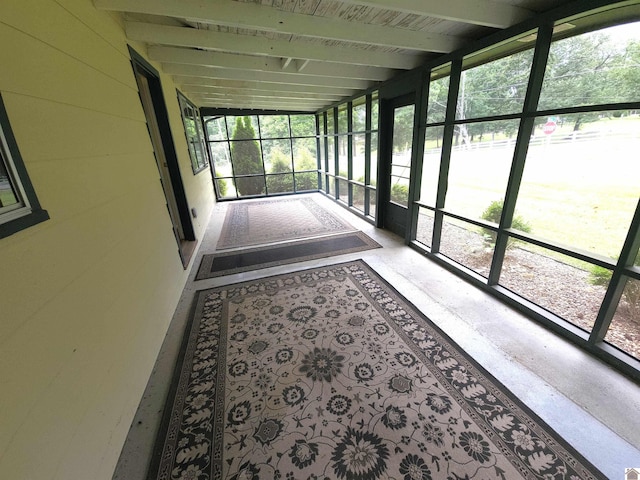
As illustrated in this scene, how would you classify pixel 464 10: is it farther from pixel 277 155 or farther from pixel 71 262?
pixel 277 155

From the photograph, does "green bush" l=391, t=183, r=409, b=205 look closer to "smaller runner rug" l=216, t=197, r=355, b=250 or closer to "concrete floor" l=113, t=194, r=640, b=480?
"smaller runner rug" l=216, t=197, r=355, b=250

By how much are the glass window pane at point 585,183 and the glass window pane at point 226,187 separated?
734cm

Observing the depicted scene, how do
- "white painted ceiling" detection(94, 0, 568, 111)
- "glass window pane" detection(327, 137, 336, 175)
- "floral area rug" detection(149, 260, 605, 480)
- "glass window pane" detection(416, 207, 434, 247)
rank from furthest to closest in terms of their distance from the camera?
"glass window pane" detection(327, 137, 336, 175), "glass window pane" detection(416, 207, 434, 247), "white painted ceiling" detection(94, 0, 568, 111), "floral area rug" detection(149, 260, 605, 480)

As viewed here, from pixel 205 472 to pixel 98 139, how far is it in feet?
6.60

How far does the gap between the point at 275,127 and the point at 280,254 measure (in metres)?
5.78

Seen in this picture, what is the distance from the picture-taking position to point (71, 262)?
120 centimetres

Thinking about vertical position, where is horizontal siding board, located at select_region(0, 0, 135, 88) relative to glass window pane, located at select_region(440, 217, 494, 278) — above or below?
above

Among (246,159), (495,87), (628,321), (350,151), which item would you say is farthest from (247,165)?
(628,321)

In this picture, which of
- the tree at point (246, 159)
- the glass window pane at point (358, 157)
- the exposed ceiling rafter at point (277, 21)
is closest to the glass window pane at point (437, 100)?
the exposed ceiling rafter at point (277, 21)

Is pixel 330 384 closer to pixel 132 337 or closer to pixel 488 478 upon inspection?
pixel 488 478

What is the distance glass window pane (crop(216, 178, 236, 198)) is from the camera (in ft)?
25.7

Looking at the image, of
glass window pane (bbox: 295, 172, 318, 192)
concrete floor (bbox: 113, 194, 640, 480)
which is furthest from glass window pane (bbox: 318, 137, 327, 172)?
concrete floor (bbox: 113, 194, 640, 480)

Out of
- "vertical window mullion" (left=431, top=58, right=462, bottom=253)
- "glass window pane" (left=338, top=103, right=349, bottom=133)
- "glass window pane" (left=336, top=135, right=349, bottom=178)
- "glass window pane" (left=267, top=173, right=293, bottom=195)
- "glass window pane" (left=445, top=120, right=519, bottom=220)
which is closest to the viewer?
"glass window pane" (left=445, top=120, right=519, bottom=220)

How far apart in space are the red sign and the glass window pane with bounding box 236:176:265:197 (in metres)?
6.98
